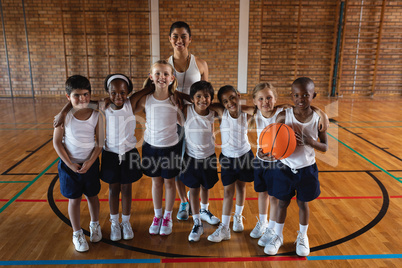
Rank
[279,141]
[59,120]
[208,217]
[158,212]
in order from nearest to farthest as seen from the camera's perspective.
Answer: [279,141] → [59,120] → [158,212] → [208,217]

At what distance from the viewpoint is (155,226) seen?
2.58 metres

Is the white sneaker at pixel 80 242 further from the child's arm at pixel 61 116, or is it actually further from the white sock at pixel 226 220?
the white sock at pixel 226 220

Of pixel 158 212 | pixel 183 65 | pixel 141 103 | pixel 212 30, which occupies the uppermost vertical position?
pixel 212 30

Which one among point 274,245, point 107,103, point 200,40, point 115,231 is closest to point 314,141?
point 274,245

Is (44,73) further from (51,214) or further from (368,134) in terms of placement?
(368,134)

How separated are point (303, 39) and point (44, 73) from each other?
7.99 m

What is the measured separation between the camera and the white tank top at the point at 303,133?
2.15 meters

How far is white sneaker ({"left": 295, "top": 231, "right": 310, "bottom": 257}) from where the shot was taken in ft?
7.48

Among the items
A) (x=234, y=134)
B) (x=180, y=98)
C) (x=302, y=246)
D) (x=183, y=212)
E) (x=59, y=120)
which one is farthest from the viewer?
(x=183, y=212)

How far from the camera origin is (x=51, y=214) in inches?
113

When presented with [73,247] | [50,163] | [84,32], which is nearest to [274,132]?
[73,247]

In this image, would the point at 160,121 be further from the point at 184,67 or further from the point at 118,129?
the point at 184,67

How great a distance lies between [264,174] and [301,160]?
0.97 ft

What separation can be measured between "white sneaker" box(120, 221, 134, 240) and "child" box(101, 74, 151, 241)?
2cm
